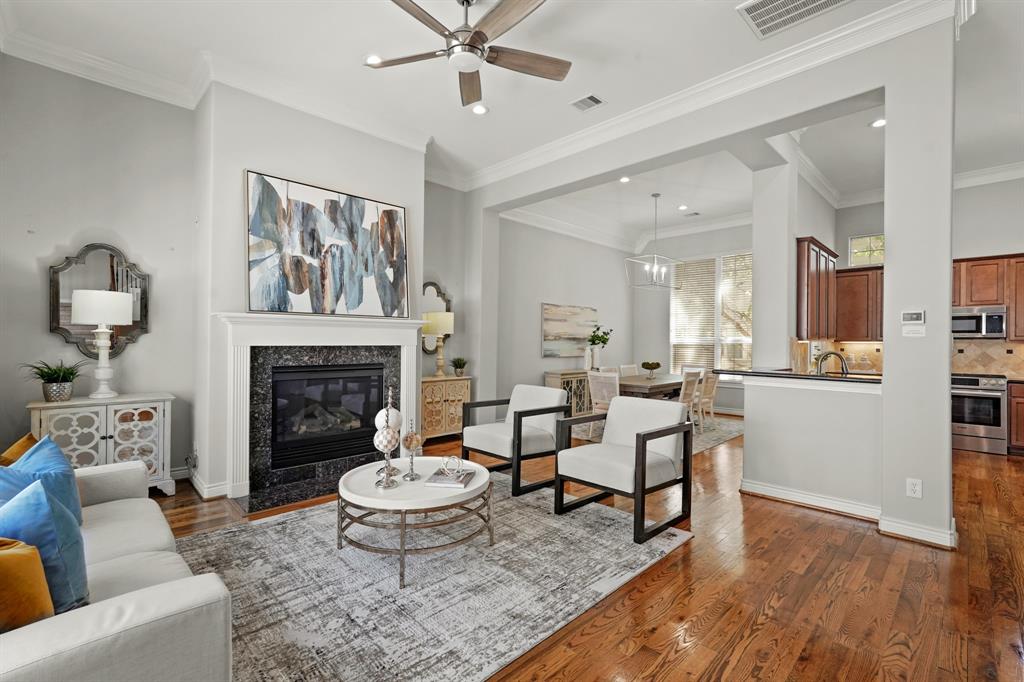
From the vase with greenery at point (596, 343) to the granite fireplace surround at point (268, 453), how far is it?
188 inches

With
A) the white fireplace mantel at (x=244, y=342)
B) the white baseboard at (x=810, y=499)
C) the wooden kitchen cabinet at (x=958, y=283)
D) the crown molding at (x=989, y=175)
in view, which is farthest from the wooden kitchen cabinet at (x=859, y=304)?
the white fireplace mantel at (x=244, y=342)

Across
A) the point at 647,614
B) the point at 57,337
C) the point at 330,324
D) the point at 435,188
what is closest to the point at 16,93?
the point at 57,337

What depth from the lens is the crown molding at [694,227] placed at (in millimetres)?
8031

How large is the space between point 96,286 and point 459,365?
344cm

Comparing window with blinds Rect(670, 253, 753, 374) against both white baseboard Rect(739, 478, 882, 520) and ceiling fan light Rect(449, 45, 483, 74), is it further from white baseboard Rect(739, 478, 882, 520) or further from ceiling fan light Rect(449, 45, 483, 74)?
ceiling fan light Rect(449, 45, 483, 74)

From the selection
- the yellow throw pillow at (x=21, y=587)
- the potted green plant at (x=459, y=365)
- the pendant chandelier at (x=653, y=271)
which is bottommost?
the yellow throw pillow at (x=21, y=587)

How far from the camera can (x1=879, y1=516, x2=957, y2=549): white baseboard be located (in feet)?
9.48

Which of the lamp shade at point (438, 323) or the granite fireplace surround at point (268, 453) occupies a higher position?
the lamp shade at point (438, 323)

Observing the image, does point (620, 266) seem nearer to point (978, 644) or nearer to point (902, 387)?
point (902, 387)

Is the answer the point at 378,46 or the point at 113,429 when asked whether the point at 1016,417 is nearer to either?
the point at 378,46

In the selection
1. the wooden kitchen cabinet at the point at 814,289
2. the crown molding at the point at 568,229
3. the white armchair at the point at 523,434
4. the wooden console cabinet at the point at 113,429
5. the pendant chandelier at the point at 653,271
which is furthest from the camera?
the crown molding at the point at 568,229

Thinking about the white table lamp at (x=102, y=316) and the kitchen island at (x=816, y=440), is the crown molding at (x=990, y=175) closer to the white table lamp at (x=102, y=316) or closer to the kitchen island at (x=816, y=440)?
the kitchen island at (x=816, y=440)

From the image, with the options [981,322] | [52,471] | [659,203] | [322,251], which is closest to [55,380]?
[322,251]

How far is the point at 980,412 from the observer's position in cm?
544
